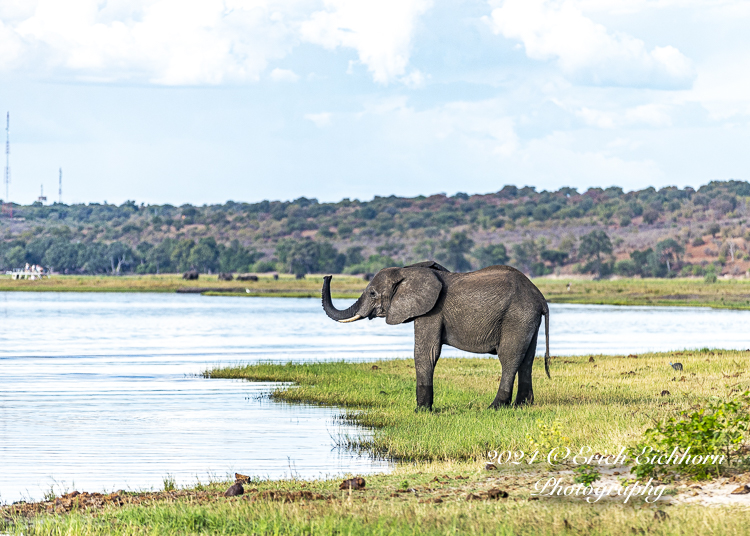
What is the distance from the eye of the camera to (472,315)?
17781mm

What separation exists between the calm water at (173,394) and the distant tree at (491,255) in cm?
9596

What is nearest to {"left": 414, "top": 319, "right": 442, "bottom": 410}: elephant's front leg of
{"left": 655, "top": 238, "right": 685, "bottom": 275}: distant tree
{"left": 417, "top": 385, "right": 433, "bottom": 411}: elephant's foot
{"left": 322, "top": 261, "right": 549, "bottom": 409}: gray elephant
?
{"left": 322, "top": 261, "right": 549, "bottom": 409}: gray elephant

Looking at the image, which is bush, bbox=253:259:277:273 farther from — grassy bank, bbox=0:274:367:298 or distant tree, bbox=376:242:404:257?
grassy bank, bbox=0:274:367:298

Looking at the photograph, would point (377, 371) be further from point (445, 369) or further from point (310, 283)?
point (310, 283)

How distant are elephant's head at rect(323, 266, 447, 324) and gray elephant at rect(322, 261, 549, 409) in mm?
16

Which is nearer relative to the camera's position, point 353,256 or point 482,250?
point 482,250

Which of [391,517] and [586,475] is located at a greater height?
[586,475]

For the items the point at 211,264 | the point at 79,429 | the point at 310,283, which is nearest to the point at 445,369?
the point at 79,429

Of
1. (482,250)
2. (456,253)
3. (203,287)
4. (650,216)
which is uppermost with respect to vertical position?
(650,216)

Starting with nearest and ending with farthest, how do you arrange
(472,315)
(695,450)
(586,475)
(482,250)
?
(586,475) → (695,450) → (472,315) → (482,250)

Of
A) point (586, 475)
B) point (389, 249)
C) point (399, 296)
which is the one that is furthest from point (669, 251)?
point (586, 475)

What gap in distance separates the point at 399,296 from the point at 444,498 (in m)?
7.49

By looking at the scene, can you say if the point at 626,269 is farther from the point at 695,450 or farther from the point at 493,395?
the point at 695,450

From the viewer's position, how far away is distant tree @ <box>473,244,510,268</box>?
508ft
